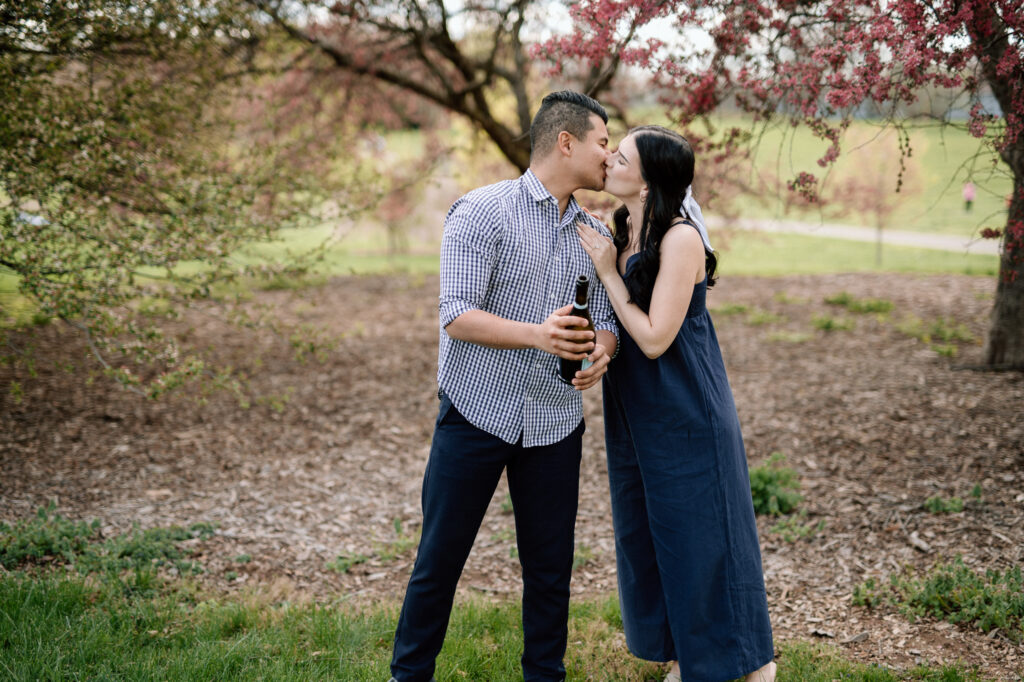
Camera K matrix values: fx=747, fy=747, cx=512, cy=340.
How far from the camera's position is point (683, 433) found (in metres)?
2.67

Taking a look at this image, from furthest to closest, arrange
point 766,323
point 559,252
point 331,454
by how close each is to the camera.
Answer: point 766,323
point 331,454
point 559,252

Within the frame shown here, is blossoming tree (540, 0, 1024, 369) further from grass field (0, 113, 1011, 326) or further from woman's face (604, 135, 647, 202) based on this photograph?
woman's face (604, 135, 647, 202)

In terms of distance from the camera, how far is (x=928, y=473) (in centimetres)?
495

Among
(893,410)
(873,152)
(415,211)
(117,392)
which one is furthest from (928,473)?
(415,211)

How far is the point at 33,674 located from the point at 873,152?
1622cm

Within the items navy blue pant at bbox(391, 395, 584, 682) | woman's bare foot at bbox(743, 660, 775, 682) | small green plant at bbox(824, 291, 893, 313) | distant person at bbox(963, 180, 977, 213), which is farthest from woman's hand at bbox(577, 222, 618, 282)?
small green plant at bbox(824, 291, 893, 313)

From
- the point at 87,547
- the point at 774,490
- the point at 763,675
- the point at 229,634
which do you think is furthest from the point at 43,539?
the point at 774,490

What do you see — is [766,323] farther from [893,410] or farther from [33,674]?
[33,674]

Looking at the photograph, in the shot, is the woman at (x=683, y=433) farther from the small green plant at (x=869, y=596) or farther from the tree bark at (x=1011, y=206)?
the tree bark at (x=1011, y=206)

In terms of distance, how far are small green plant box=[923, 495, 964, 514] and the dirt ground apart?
40 mm

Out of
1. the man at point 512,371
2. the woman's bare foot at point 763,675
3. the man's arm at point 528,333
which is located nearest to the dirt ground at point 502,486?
the woman's bare foot at point 763,675

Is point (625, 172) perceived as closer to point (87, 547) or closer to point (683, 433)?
point (683, 433)

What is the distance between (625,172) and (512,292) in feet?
1.92

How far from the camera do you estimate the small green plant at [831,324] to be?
8883 millimetres
